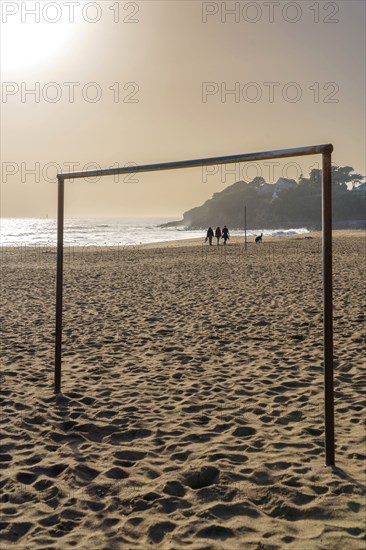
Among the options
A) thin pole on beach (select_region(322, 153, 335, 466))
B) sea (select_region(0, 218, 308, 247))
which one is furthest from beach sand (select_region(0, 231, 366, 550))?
sea (select_region(0, 218, 308, 247))

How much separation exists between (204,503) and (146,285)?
37.5 ft

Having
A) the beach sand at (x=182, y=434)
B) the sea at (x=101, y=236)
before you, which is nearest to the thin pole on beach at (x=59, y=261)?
the beach sand at (x=182, y=434)

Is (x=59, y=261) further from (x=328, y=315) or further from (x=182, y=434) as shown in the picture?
(x=328, y=315)

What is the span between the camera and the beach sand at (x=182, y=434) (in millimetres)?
3090

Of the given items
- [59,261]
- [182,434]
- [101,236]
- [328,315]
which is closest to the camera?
[328,315]

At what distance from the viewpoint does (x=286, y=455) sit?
3.97 meters

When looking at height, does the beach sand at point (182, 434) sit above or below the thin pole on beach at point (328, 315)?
below

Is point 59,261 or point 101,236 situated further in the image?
point 101,236

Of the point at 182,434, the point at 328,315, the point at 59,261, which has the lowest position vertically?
the point at 182,434

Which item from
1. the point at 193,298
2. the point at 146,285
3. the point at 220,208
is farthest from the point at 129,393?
the point at 220,208

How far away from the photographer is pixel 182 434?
4.43 meters

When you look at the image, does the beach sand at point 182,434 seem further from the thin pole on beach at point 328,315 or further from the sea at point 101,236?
the sea at point 101,236

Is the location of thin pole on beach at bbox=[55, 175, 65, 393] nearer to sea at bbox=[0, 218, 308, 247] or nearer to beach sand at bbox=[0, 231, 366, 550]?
beach sand at bbox=[0, 231, 366, 550]

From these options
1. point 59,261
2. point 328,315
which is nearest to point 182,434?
point 328,315
